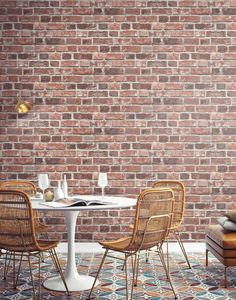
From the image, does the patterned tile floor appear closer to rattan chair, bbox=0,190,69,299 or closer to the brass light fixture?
rattan chair, bbox=0,190,69,299

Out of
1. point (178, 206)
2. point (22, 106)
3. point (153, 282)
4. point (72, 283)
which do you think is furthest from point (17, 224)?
point (22, 106)

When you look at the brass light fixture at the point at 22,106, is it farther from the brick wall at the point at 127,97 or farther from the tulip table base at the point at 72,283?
Result: the tulip table base at the point at 72,283

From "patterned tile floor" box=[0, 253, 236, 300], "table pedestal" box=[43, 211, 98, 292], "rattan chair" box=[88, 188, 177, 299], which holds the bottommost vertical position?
"patterned tile floor" box=[0, 253, 236, 300]

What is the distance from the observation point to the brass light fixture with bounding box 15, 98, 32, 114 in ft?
18.9

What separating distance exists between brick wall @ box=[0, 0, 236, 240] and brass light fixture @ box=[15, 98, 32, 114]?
0.24 ft

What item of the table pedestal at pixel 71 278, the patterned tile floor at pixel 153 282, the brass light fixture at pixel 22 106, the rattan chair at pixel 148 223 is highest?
the brass light fixture at pixel 22 106

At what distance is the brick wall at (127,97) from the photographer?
583cm

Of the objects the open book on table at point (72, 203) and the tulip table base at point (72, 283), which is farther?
the tulip table base at point (72, 283)

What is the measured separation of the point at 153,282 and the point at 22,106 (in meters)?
2.50

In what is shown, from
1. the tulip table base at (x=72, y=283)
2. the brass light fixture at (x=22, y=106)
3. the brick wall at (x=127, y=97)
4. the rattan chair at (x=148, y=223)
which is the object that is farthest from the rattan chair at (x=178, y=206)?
the brass light fixture at (x=22, y=106)

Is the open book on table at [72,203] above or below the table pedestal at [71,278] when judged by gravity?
above

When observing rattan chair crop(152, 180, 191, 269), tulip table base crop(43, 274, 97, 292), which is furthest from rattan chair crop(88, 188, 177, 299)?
rattan chair crop(152, 180, 191, 269)

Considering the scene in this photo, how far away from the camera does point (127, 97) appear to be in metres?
5.84

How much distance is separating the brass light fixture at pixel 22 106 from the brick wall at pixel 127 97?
0.24 ft
